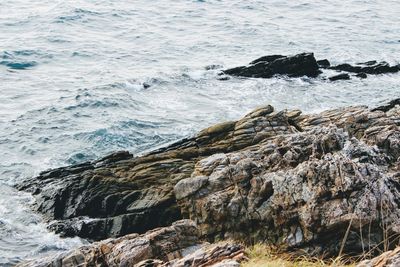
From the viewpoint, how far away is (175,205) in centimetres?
2070

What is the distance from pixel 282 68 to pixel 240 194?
2700 centimetres

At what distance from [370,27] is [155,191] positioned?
45.8 meters

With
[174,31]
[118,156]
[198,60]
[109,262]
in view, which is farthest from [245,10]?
[109,262]

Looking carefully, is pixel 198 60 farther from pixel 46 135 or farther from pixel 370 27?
pixel 370 27

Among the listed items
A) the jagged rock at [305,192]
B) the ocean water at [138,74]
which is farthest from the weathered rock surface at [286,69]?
the jagged rock at [305,192]

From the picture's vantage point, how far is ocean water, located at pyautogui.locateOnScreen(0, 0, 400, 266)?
29.7 meters

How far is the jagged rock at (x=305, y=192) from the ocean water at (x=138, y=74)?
19.7 feet

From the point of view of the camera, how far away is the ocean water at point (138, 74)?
2973cm

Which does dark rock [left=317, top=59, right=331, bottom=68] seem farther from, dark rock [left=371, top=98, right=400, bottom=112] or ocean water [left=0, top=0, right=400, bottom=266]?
dark rock [left=371, top=98, right=400, bottom=112]

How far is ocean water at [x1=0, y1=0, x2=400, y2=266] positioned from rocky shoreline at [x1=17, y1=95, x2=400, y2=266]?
217 cm

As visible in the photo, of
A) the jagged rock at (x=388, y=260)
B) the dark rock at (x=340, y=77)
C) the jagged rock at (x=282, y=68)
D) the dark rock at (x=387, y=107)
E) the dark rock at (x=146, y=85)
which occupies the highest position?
the jagged rock at (x=388, y=260)

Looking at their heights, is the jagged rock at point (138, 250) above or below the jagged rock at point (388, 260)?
below

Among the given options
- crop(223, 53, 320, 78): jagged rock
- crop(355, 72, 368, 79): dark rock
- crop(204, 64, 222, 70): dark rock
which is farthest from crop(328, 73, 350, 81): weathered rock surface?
crop(204, 64, 222, 70): dark rock

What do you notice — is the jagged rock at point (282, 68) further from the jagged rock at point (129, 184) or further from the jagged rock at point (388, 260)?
the jagged rock at point (388, 260)
